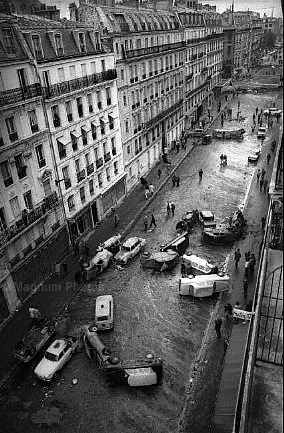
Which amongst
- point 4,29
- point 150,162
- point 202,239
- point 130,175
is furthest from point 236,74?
point 4,29

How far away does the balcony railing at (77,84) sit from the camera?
28.5 meters

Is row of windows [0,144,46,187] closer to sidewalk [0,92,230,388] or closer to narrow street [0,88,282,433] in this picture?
sidewalk [0,92,230,388]

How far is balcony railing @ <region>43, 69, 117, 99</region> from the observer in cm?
2855

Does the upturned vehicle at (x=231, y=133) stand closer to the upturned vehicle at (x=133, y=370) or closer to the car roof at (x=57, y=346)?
the upturned vehicle at (x=133, y=370)

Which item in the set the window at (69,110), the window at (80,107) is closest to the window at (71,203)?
the window at (69,110)

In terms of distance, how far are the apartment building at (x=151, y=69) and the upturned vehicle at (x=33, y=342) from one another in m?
24.1

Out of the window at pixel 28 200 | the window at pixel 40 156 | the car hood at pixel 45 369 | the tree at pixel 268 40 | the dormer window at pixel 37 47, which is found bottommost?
the car hood at pixel 45 369

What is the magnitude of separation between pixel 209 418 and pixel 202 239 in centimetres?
1750

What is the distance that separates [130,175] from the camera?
149 feet

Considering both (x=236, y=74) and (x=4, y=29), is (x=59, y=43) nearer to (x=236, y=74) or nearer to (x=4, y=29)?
(x=4, y=29)

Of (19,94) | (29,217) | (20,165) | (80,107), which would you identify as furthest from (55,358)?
(80,107)

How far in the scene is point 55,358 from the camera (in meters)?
21.5

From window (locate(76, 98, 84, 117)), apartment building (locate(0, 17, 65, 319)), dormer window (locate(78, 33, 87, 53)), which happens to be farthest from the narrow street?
dormer window (locate(78, 33, 87, 53))

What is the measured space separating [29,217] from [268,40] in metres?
167
